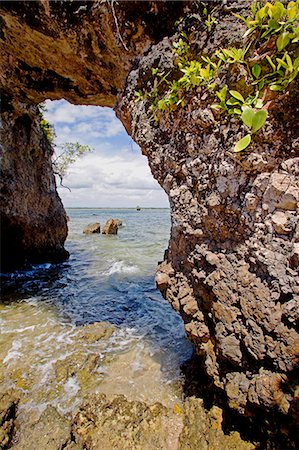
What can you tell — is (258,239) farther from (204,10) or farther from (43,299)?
(43,299)

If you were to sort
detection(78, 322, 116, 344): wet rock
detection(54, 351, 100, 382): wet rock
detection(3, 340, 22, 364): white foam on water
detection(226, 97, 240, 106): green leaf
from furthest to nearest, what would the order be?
detection(78, 322, 116, 344): wet rock
detection(3, 340, 22, 364): white foam on water
detection(54, 351, 100, 382): wet rock
detection(226, 97, 240, 106): green leaf

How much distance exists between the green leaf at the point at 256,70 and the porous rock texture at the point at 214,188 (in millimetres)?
105

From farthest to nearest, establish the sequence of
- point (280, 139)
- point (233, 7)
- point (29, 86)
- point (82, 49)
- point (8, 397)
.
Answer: point (29, 86), point (82, 49), point (8, 397), point (233, 7), point (280, 139)

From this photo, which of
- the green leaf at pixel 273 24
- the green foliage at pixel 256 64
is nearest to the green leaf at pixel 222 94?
the green foliage at pixel 256 64

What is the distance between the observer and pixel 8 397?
273 centimetres

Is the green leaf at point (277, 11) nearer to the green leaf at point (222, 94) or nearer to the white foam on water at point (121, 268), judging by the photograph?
the green leaf at point (222, 94)

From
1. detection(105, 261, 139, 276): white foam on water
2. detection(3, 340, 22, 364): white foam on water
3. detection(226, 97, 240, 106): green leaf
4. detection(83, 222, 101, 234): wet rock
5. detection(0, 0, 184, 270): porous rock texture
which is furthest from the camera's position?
detection(83, 222, 101, 234): wet rock

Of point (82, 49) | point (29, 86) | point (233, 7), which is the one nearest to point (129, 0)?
point (82, 49)

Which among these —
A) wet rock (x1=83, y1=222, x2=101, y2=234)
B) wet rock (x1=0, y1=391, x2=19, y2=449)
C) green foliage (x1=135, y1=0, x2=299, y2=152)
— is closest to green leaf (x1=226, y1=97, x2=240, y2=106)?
green foliage (x1=135, y1=0, x2=299, y2=152)

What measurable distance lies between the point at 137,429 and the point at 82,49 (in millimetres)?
4896

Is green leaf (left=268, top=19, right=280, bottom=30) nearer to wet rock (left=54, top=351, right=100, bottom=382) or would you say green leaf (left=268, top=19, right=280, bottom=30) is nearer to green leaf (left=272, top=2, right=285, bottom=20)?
green leaf (left=272, top=2, right=285, bottom=20)

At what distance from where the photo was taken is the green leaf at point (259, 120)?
Answer: 1854 mm

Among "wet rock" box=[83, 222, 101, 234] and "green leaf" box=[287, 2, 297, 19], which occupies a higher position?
"green leaf" box=[287, 2, 297, 19]

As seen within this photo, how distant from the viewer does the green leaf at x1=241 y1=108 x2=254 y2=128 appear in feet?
6.29
